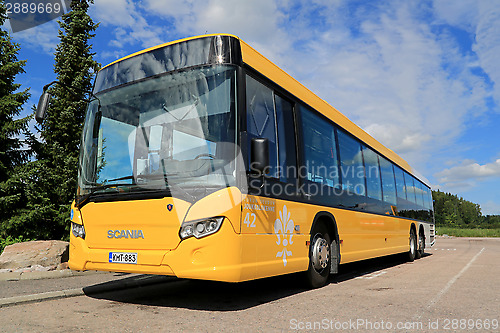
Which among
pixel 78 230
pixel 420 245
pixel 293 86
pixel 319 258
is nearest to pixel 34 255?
pixel 78 230

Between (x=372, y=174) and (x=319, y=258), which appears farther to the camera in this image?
(x=372, y=174)

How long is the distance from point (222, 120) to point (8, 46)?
15.1 meters

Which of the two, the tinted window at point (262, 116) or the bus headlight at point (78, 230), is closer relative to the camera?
the tinted window at point (262, 116)

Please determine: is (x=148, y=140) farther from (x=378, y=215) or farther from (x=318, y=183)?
(x=378, y=215)

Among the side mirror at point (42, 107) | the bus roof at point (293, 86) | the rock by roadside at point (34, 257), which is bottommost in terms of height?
the rock by roadside at point (34, 257)

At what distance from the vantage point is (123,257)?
512cm

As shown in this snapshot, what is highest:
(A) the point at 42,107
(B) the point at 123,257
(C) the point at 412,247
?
(A) the point at 42,107

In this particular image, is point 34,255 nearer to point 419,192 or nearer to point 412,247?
point 412,247

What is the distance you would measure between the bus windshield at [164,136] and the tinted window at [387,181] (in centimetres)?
722

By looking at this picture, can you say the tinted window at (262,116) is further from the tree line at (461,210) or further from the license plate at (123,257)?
the tree line at (461,210)

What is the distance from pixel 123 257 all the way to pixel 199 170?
149 centimetres

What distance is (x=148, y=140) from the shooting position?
5473 millimetres

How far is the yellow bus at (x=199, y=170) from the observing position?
4766 mm

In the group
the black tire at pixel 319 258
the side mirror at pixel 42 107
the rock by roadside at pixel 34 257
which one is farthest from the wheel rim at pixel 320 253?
the rock by roadside at pixel 34 257
